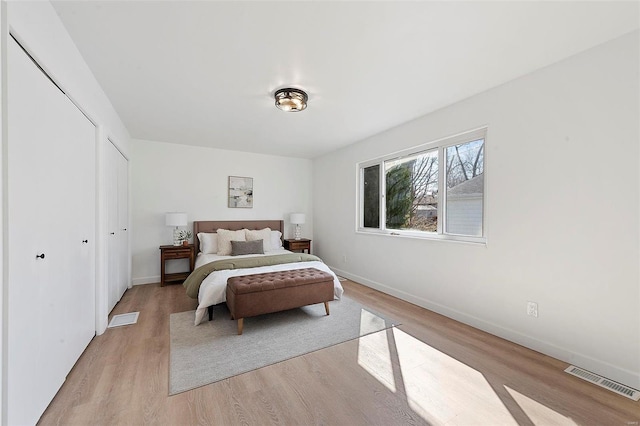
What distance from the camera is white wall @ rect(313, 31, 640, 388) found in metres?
1.92

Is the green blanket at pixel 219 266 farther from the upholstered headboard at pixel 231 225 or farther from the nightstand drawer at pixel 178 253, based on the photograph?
the upholstered headboard at pixel 231 225

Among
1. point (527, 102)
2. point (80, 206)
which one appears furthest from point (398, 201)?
point (80, 206)

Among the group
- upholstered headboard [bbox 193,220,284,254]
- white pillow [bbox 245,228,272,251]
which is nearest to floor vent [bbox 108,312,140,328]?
upholstered headboard [bbox 193,220,284,254]

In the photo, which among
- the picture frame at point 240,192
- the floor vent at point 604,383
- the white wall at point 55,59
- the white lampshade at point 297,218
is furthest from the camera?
the white lampshade at point 297,218

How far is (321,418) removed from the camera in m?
1.59

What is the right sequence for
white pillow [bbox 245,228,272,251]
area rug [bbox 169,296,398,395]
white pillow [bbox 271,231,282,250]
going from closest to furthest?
area rug [bbox 169,296,398,395] → white pillow [bbox 245,228,272,251] → white pillow [bbox 271,231,282,250]

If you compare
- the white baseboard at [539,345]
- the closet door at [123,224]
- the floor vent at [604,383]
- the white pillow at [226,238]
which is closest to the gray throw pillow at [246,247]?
the white pillow at [226,238]

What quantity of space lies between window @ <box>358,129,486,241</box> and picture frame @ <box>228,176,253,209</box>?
87.2 inches

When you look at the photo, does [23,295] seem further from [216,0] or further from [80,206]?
[216,0]

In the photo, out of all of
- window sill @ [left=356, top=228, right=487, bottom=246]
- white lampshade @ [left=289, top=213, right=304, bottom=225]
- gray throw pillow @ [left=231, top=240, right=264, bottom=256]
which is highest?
white lampshade @ [left=289, top=213, right=304, bottom=225]

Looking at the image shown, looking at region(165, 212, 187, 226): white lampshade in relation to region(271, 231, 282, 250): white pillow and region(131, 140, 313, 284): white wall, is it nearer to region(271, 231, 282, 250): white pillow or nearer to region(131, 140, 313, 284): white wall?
region(131, 140, 313, 284): white wall

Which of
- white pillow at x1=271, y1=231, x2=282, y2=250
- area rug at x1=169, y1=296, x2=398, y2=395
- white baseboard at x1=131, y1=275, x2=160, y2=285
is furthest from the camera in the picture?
white pillow at x1=271, y1=231, x2=282, y2=250

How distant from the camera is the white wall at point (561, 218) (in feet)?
6.29

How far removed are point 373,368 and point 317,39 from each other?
8.20 feet
